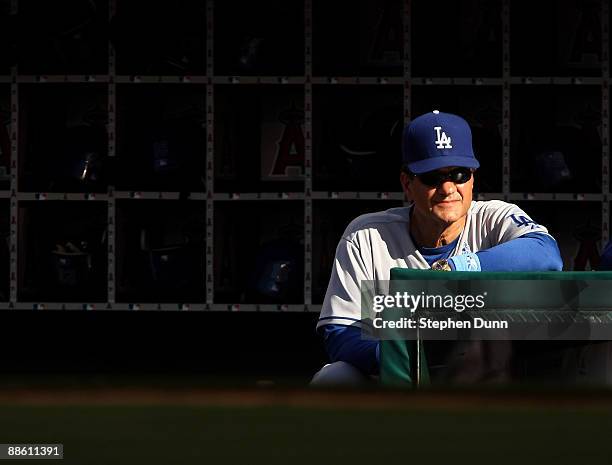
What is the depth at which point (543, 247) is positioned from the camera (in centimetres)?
199

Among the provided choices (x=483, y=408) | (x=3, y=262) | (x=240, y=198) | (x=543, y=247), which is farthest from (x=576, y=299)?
(x=3, y=262)

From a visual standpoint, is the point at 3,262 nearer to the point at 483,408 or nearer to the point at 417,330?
the point at 417,330

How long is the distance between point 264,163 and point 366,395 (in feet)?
18.0

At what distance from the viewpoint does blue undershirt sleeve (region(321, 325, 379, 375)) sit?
181cm

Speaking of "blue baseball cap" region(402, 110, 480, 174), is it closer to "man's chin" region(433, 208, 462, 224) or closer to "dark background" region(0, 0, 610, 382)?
"man's chin" region(433, 208, 462, 224)

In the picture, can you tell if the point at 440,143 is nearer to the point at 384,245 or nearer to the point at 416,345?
the point at 384,245

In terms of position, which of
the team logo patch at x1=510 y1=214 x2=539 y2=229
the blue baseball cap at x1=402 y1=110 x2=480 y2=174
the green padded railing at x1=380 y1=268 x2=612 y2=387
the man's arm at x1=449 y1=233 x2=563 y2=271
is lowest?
the green padded railing at x1=380 y1=268 x2=612 y2=387

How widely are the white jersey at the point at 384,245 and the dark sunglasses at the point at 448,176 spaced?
138 millimetres

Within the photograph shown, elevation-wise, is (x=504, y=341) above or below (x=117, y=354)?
above

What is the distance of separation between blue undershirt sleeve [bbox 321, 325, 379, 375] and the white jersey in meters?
0.02

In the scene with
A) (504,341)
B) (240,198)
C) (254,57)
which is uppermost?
(254,57)

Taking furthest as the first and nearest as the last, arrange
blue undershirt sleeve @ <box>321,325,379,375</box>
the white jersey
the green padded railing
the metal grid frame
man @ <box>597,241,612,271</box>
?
the metal grid frame < man @ <box>597,241,612,271</box> < the white jersey < blue undershirt sleeve @ <box>321,325,379,375</box> < the green padded railing

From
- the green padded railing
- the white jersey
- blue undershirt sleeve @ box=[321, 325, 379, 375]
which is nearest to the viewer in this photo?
the green padded railing

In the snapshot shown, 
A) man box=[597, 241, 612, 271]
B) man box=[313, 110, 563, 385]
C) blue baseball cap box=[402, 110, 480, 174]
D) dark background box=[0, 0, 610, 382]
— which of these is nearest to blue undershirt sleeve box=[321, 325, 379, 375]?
man box=[313, 110, 563, 385]
